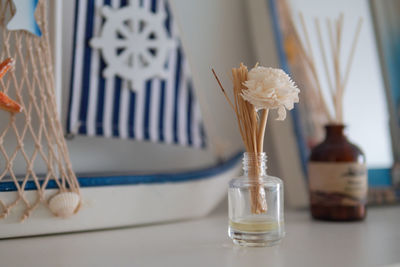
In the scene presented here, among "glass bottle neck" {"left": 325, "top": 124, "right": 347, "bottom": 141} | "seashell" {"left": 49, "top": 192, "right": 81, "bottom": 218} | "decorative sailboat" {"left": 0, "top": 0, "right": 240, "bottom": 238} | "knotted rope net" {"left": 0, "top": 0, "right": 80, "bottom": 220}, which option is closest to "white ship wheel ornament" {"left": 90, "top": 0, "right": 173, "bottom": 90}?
"decorative sailboat" {"left": 0, "top": 0, "right": 240, "bottom": 238}

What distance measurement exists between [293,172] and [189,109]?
37cm

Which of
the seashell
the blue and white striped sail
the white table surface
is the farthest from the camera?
the blue and white striped sail

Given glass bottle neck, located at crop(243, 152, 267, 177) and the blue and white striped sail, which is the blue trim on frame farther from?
glass bottle neck, located at crop(243, 152, 267, 177)

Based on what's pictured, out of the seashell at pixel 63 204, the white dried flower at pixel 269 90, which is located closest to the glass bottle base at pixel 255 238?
the white dried flower at pixel 269 90

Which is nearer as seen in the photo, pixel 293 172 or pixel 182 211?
pixel 182 211

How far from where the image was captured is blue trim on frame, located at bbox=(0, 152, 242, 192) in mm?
792

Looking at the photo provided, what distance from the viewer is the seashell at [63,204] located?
0.79 m

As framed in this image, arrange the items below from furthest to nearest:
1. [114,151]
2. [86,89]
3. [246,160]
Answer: [114,151], [86,89], [246,160]

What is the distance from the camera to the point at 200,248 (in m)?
0.73

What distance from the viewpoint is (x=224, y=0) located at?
1.31 m

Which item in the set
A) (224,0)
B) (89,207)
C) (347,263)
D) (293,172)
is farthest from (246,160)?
(224,0)

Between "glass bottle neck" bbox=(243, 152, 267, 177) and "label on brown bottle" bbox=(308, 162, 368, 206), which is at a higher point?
"glass bottle neck" bbox=(243, 152, 267, 177)

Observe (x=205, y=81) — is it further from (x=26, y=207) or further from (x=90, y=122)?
(x=26, y=207)

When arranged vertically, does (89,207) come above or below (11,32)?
below
